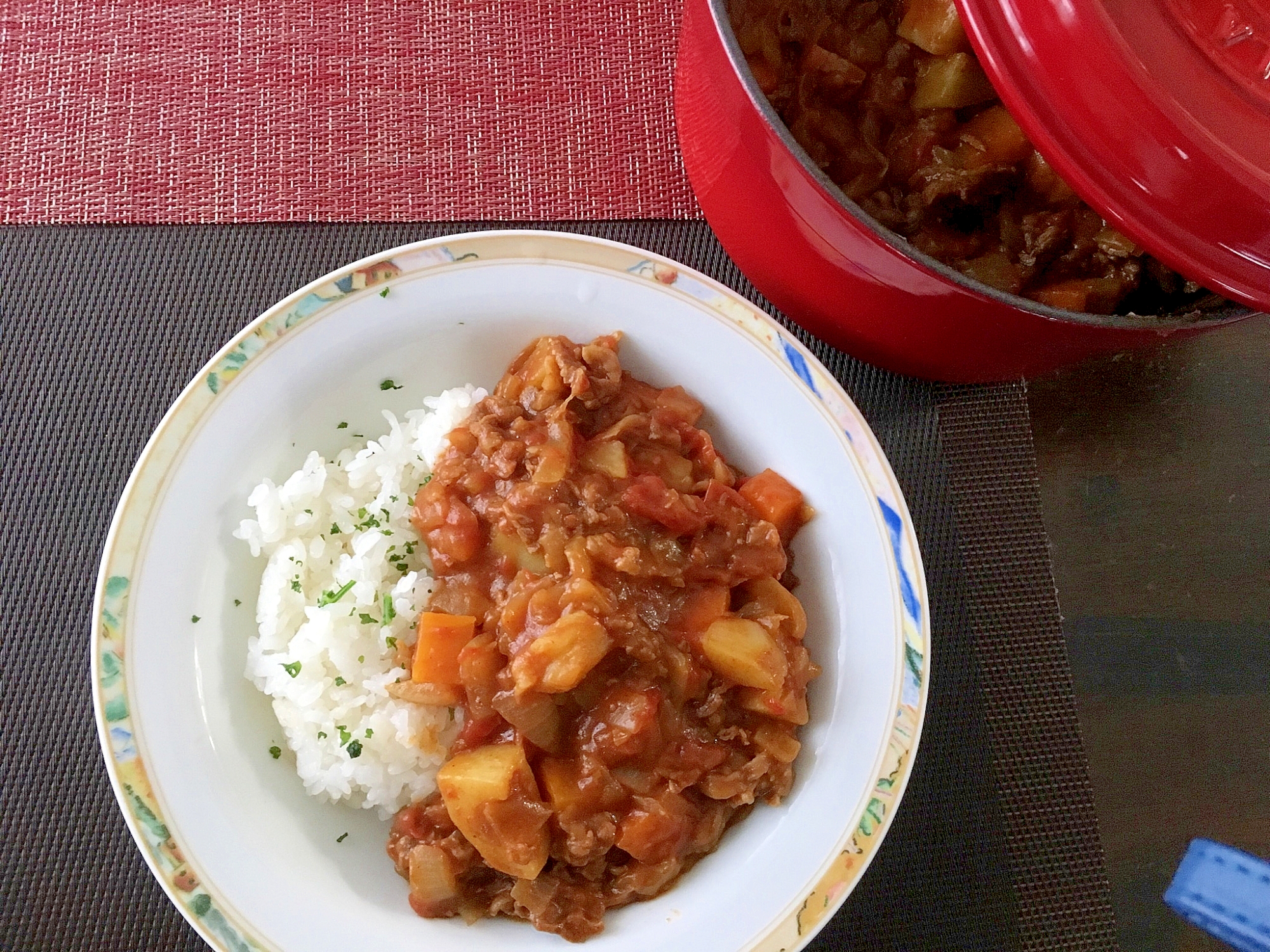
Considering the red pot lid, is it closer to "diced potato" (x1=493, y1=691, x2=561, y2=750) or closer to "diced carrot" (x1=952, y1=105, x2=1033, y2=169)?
"diced carrot" (x1=952, y1=105, x2=1033, y2=169)

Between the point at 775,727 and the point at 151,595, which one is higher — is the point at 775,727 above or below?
below

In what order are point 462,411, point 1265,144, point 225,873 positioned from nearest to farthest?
1. point 1265,144
2. point 225,873
3. point 462,411

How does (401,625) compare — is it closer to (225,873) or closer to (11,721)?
(225,873)

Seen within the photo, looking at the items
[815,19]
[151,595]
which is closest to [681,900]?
[151,595]

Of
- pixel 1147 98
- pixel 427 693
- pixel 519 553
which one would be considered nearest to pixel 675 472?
pixel 519 553

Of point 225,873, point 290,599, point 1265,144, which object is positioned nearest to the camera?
point 1265,144

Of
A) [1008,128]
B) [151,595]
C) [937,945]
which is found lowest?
[937,945]

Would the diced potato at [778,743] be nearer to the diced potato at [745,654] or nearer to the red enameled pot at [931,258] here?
the diced potato at [745,654]
